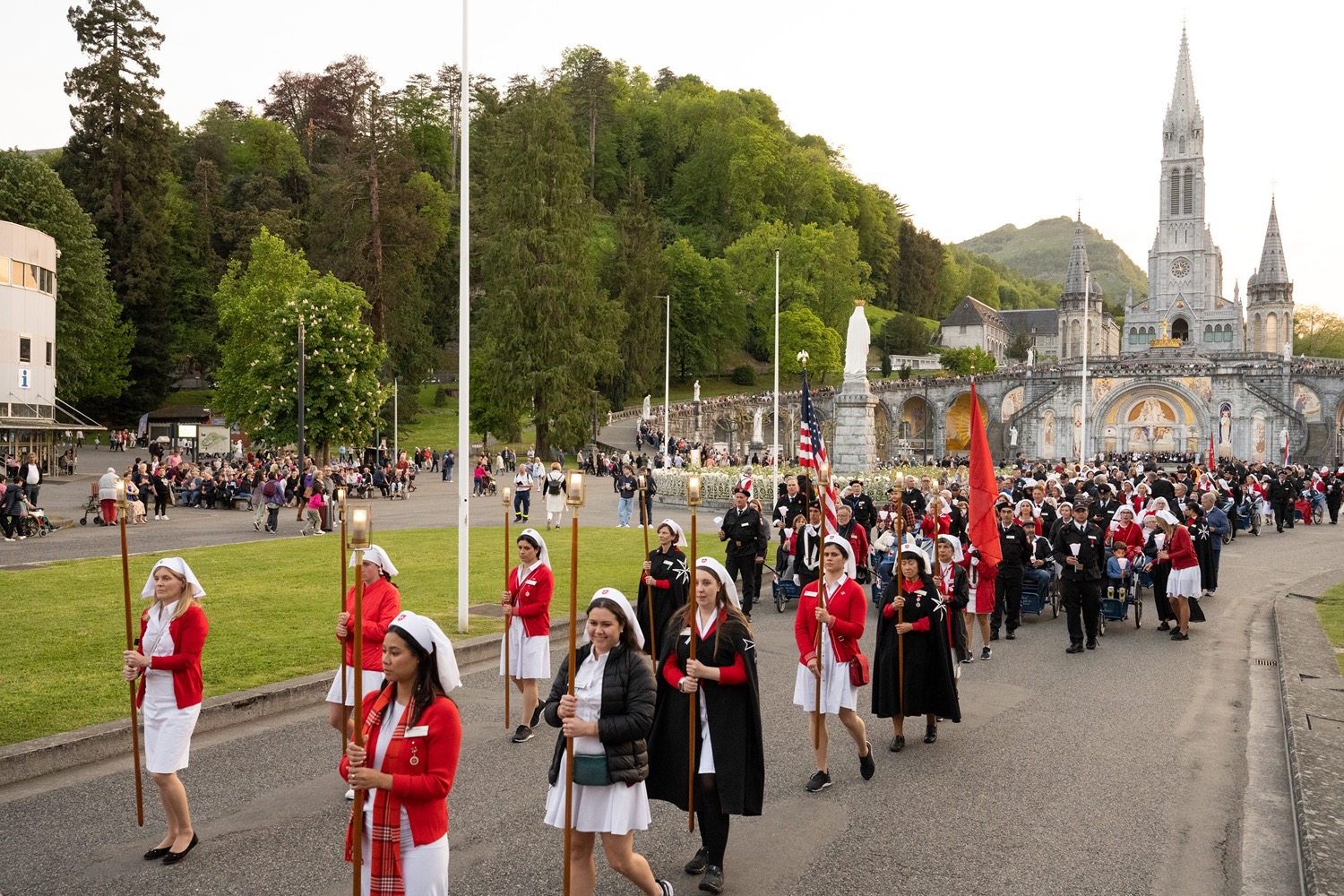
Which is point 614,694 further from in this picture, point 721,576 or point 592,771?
point 721,576

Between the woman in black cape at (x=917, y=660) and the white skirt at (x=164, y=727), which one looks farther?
the woman in black cape at (x=917, y=660)

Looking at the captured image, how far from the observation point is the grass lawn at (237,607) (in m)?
10.4

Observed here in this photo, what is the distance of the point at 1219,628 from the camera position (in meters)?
16.0

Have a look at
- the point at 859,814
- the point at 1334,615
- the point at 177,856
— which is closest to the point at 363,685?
the point at 177,856

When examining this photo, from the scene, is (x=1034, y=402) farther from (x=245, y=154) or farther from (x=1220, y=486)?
(x=245, y=154)

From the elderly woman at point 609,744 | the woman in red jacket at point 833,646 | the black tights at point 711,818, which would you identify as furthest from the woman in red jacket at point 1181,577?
the elderly woman at point 609,744

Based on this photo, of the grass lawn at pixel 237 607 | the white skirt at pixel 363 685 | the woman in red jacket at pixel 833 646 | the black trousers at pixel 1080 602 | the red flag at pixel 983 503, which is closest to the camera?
the white skirt at pixel 363 685

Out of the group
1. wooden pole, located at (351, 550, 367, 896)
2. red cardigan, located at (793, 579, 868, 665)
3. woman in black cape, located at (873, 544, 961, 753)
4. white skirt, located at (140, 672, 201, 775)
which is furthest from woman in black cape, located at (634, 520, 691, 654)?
wooden pole, located at (351, 550, 367, 896)

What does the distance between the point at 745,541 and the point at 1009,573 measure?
400 centimetres

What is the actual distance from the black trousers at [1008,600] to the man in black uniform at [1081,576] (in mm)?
711

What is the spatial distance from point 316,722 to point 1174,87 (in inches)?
5263

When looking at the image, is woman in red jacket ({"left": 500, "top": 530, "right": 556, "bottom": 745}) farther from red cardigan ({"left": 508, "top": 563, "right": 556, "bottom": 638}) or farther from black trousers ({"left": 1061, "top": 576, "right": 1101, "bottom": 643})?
black trousers ({"left": 1061, "top": 576, "right": 1101, "bottom": 643})

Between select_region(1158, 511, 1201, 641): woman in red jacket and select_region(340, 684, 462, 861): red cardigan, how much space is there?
1321cm

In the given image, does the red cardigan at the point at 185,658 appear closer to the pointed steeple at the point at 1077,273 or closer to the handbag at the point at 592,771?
the handbag at the point at 592,771
